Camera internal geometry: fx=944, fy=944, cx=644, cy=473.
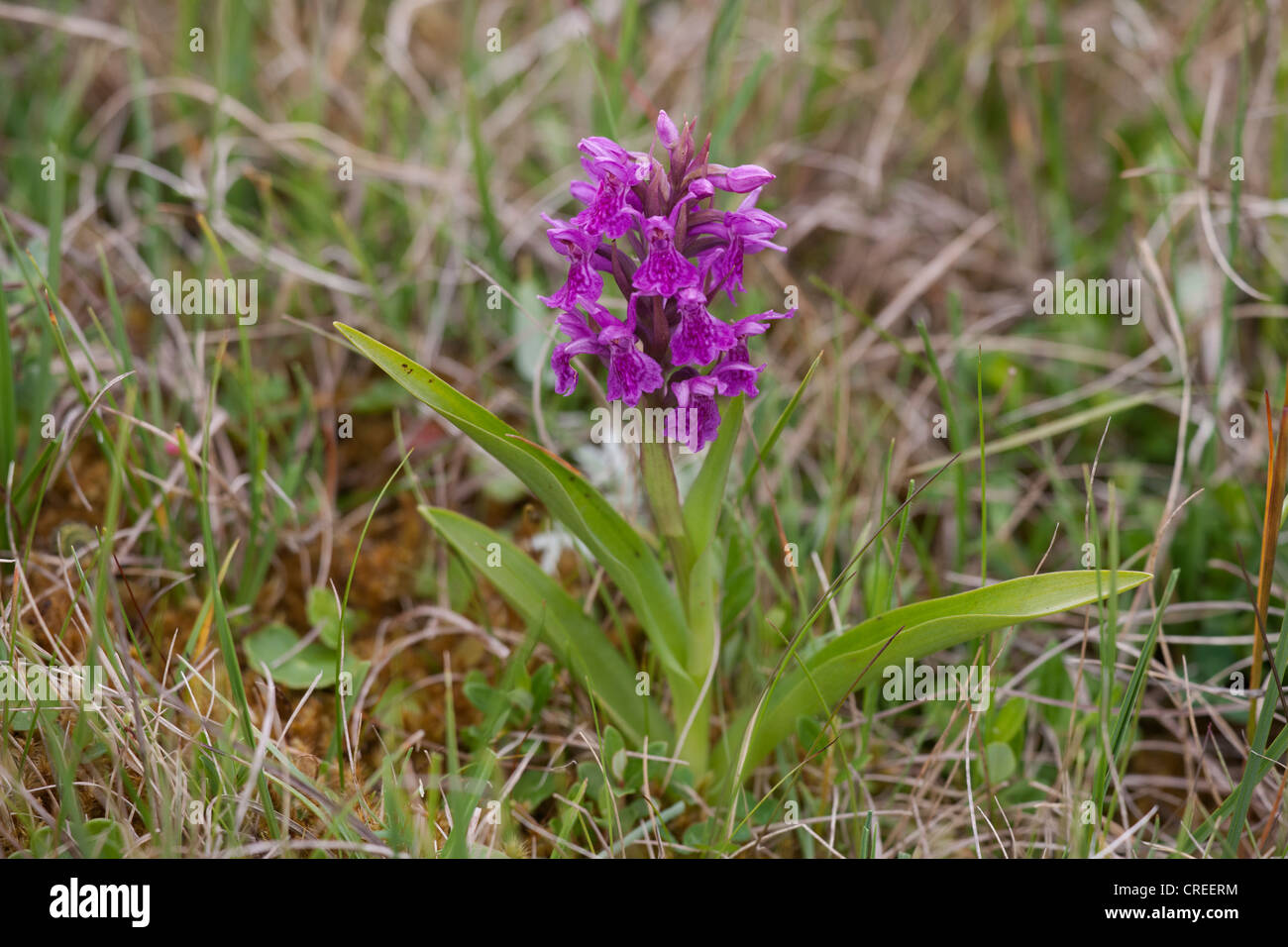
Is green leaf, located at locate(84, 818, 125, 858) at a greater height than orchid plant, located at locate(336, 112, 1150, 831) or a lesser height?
lesser

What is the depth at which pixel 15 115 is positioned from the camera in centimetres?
389

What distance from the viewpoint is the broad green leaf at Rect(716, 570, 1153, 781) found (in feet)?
6.26

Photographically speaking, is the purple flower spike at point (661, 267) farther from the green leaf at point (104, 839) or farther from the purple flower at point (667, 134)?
the green leaf at point (104, 839)

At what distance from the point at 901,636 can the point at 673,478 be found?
59cm

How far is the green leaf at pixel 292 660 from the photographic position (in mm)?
2490

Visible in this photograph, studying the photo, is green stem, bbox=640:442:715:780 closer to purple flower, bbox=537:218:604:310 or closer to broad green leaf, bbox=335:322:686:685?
broad green leaf, bbox=335:322:686:685

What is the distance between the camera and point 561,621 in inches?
91.1

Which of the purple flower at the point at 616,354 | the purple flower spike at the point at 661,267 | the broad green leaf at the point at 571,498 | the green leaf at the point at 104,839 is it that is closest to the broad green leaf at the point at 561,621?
the broad green leaf at the point at 571,498

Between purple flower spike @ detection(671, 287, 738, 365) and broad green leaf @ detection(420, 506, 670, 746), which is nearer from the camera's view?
purple flower spike @ detection(671, 287, 738, 365)

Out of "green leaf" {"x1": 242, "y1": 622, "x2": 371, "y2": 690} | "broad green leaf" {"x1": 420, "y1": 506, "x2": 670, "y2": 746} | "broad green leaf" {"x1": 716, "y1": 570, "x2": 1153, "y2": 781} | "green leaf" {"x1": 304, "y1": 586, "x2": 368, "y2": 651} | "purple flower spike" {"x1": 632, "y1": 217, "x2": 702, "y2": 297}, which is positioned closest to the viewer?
"purple flower spike" {"x1": 632, "y1": 217, "x2": 702, "y2": 297}

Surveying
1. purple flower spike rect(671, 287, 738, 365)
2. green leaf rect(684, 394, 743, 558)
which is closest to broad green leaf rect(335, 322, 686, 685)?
green leaf rect(684, 394, 743, 558)

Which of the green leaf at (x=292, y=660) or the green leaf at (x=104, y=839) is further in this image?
the green leaf at (x=292, y=660)

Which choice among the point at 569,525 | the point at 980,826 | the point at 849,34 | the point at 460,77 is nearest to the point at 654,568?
the point at 569,525

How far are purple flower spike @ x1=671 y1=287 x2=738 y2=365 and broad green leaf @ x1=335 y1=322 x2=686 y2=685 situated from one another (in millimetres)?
357
